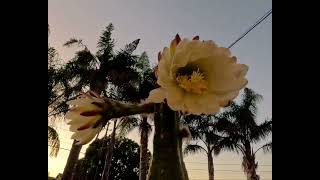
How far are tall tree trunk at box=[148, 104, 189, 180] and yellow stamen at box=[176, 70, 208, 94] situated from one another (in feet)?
0.37

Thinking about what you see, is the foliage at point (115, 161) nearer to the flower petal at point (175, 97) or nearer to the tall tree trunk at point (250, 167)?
the tall tree trunk at point (250, 167)

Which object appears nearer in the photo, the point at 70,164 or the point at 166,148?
the point at 166,148

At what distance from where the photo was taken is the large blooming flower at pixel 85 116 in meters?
0.83

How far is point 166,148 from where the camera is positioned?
2.88ft

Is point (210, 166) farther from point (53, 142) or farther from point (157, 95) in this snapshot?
point (157, 95)

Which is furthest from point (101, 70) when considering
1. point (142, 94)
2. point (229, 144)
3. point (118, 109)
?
point (118, 109)

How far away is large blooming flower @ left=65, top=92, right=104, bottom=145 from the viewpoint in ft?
2.73

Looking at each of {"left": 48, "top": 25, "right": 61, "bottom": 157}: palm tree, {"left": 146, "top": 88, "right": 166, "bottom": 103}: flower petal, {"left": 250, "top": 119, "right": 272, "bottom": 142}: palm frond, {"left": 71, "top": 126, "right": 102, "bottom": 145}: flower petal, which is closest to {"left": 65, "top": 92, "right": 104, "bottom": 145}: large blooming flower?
{"left": 71, "top": 126, "right": 102, "bottom": 145}: flower petal

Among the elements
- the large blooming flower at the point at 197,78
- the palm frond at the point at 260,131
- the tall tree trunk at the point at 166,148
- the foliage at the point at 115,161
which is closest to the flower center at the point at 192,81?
the large blooming flower at the point at 197,78

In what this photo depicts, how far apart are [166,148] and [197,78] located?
0.16 metres
